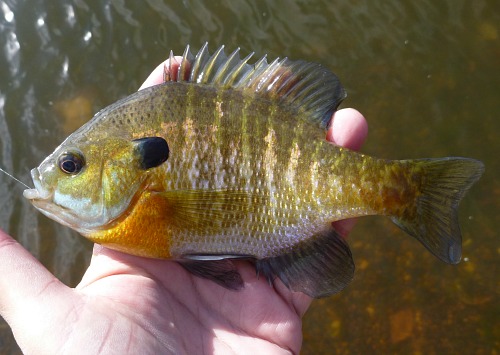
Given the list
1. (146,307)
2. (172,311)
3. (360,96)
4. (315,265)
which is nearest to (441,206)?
(315,265)

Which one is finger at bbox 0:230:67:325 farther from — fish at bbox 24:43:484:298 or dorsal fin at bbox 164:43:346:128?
dorsal fin at bbox 164:43:346:128

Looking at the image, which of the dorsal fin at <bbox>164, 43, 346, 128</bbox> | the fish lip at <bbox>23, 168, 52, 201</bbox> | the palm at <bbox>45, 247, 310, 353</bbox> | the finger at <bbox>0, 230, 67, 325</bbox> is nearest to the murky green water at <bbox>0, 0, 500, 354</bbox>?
the palm at <bbox>45, 247, 310, 353</bbox>

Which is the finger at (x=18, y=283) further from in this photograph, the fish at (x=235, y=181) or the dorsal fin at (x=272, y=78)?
the dorsal fin at (x=272, y=78)

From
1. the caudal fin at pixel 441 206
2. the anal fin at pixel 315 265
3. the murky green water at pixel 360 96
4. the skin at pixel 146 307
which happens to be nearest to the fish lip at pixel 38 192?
the skin at pixel 146 307

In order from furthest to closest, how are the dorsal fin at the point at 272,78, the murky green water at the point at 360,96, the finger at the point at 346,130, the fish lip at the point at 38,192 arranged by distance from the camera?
Answer: the murky green water at the point at 360,96 < the finger at the point at 346,130 < the dorsal fin at the point at 272,78 < the fish lip at the point at 38,192

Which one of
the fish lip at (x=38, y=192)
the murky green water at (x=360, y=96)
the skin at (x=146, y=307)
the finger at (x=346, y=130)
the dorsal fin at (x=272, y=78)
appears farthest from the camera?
the murky green water at (x=360, y=96)

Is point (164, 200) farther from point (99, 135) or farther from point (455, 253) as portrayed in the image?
point (455, 253)
